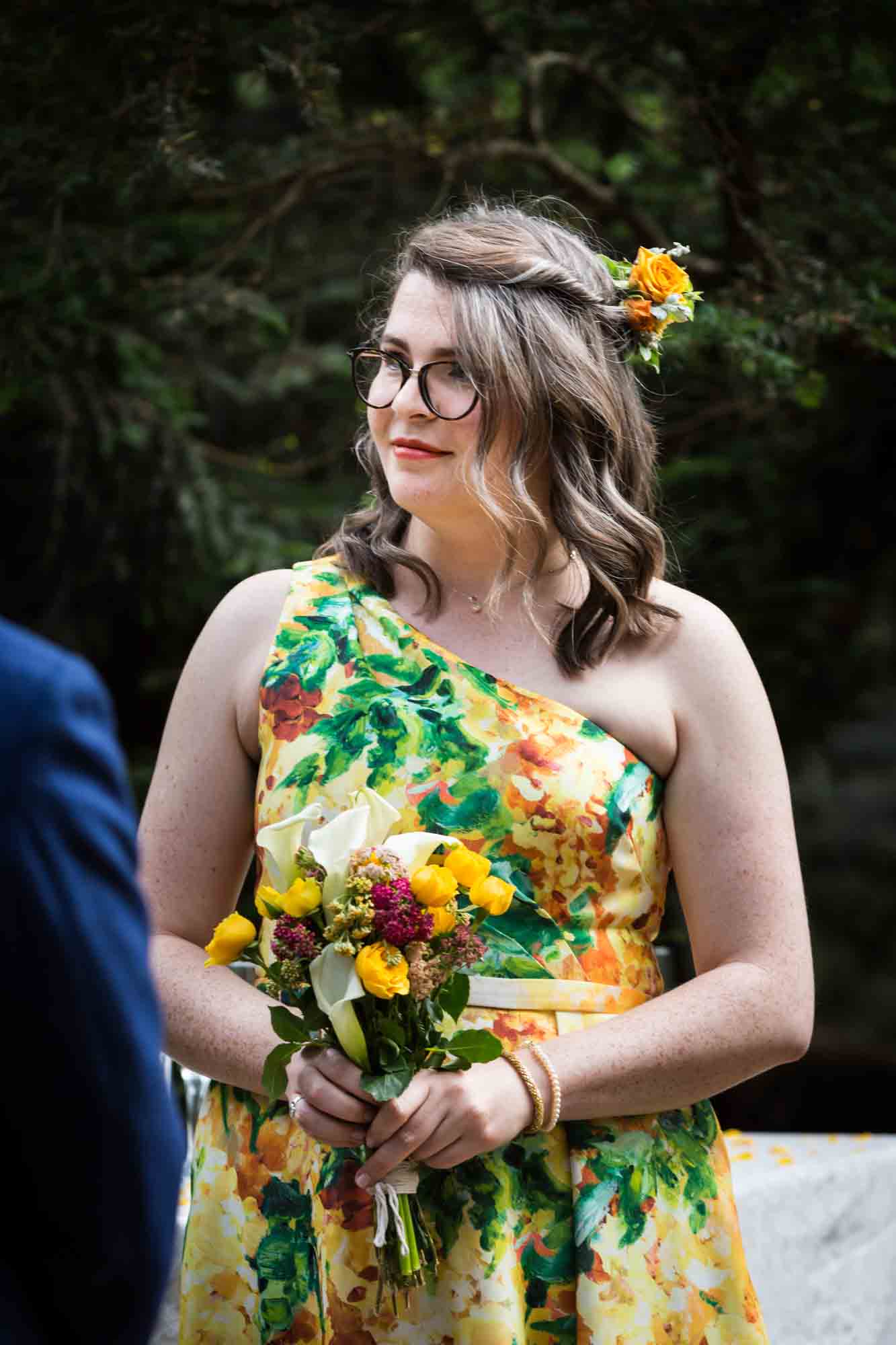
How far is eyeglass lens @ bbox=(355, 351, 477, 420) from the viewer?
194 centimetres

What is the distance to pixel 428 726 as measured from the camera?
194 centimetres

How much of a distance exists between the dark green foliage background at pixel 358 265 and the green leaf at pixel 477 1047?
4.17 ft

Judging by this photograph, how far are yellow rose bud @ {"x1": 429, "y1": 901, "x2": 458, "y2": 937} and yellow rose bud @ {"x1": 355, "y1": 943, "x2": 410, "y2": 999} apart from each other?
0.05 metres

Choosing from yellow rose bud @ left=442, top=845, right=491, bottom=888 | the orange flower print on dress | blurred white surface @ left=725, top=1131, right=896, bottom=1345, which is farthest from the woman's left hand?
blurred white surface @ left=725, top=1131, right=896, bottom=1345

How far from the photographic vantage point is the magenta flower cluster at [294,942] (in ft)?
5.36

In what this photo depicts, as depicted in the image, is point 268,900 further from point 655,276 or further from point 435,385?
point 655,276

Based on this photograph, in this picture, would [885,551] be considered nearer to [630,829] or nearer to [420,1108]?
[630,829]

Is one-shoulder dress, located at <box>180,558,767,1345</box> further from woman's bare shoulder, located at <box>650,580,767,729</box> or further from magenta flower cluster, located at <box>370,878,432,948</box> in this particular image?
magenta flower cluster, located at <box>370,878,432,948</box>

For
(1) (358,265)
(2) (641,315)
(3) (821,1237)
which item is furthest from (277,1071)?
(1) (358,265)

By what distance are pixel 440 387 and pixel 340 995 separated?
78 centimetres

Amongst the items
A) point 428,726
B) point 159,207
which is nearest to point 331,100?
point 159,207

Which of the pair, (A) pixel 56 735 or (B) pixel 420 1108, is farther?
(B) pixel 420 1108

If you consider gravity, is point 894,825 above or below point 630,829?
below

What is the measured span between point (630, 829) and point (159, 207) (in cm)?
245
